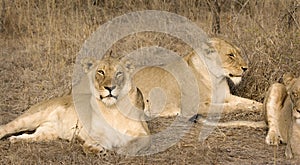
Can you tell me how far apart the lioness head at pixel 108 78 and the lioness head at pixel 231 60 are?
143cm

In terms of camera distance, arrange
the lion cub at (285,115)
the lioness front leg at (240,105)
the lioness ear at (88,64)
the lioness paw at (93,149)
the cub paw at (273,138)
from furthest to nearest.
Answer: the lioness front leg at (240,105), the cub paw at (273,138), the lioness ear at (88,64), the lioness paw at (93,149), the lion cub at (285,115)

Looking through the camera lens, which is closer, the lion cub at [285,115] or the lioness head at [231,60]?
the lion cub at [285,115]

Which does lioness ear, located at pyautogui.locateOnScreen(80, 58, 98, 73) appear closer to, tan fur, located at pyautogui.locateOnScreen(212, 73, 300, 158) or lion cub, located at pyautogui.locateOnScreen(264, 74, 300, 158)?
tan fur, located at pyautogui.locateOnScreen(212, 73, 300, 158)

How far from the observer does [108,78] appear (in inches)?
145

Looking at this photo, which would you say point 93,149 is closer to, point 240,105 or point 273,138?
point 273,138

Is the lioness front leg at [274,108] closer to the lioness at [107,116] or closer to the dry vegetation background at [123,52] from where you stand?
the dry vegetation background at [123,52]

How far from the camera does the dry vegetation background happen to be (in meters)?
3.66

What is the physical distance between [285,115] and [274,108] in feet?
0.72

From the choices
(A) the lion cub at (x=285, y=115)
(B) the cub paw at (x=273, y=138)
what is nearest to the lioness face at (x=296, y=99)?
(A) the lion cub at (x=285, y=115)

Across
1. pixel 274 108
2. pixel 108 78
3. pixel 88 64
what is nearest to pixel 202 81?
pixel 274 108

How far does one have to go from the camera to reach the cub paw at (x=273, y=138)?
3965mm

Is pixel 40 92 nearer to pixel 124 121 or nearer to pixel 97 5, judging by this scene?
pixel 124 121

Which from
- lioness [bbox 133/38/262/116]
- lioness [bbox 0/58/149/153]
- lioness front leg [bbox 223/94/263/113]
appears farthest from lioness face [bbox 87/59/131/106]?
lioness front leg [bbox 223/94/263/113]

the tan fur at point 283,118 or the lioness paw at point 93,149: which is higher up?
the tan fur at point 283,118
